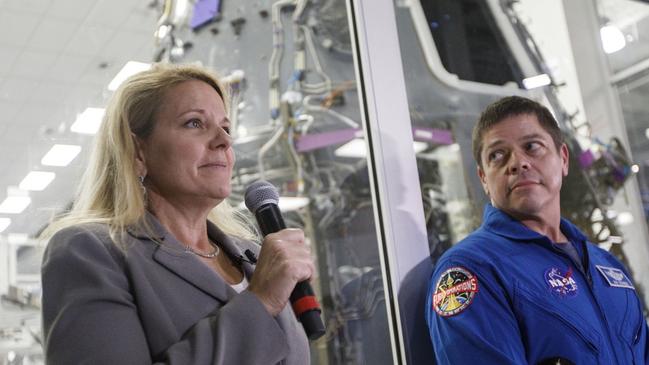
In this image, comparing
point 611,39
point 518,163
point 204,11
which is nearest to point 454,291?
point 518,163

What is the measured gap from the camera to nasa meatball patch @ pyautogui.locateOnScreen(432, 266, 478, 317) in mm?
1447

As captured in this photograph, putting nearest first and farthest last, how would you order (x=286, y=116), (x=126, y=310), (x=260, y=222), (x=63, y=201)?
1. (x=126, y=310)
2. (x=260, y=222)
3. (x=63, y=201)
4. (x=286, y=116)

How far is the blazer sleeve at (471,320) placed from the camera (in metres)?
1.38

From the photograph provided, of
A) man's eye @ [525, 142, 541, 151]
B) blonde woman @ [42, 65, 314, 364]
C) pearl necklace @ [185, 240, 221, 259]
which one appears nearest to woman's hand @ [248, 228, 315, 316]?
blonde woman @ [42, 65, 314, 364]

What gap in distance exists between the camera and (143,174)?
1.18 m

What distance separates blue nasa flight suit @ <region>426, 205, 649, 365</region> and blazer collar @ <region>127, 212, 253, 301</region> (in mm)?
554

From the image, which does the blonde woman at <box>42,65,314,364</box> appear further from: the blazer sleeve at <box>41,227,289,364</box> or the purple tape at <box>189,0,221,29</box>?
the purple tape at <box>189,0,221,29</box>

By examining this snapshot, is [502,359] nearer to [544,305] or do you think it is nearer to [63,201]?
[544,305]

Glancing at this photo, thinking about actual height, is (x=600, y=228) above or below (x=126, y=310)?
below

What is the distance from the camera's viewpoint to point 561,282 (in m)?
1.50

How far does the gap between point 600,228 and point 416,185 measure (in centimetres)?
68

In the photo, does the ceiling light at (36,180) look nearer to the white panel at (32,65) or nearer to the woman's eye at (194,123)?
the white panel at (32,65)

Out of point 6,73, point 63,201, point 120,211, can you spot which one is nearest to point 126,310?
point 120,211

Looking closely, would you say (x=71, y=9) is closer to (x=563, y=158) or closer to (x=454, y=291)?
(x=454, y=291)
